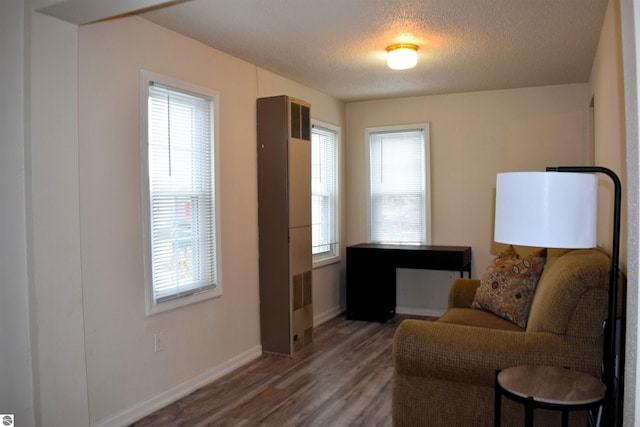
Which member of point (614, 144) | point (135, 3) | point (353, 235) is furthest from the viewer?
point (353, 235)

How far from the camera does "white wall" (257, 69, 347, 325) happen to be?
15.0ft

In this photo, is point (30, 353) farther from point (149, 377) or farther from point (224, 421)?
point (224, 421)

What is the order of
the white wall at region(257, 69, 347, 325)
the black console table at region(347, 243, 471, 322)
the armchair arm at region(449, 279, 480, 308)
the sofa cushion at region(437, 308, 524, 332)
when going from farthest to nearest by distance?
the black console table at region(347, 243, 471, 322) < the white wall at region(257, 69, 347, 325) < the armchair arm at region(449, 279, 480, 308) < the sofa cushion at region(437, 308, 524, 332)

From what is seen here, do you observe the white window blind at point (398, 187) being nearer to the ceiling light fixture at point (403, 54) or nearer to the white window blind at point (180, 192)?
the ceiling light fixture at point (403, 54)

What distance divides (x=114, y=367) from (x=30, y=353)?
2.15 feet

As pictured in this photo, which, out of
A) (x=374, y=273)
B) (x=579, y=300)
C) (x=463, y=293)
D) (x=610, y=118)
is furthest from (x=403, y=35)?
(x=374, y=273)

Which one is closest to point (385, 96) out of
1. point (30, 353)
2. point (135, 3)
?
point (135, 3)

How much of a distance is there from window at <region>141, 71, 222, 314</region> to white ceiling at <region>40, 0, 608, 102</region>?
479 mm

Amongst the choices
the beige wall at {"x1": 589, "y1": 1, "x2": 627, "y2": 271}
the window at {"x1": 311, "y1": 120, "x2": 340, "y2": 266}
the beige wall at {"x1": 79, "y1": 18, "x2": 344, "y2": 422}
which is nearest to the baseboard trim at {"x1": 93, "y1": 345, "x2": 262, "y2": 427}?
the beige wall at {"x1": 79, "y1": 18, "x2": 344, "y2": 422}

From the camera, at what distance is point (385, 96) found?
543cm

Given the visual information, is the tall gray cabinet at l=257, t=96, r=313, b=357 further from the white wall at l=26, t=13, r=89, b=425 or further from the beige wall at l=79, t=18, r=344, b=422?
the white wall at l=26, t=13, r=89, b=425

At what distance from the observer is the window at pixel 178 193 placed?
305cm

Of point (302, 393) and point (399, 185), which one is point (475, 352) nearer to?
point (302, 393)

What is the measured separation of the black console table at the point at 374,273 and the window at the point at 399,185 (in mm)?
296
